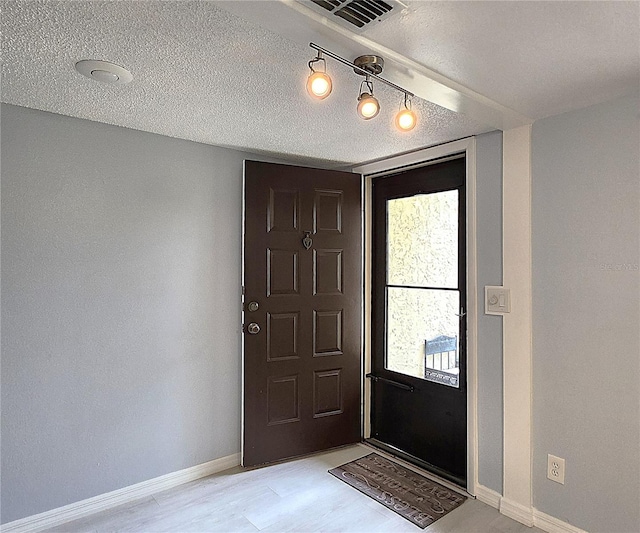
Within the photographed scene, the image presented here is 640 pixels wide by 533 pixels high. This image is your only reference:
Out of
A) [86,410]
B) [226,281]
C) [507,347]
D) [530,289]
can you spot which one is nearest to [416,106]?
[530,289]

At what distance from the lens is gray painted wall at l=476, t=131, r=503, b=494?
244cm

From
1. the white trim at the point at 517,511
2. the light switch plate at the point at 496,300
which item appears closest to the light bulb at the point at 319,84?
the light switch plate at the point at 496,300

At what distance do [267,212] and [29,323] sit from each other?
1512mm

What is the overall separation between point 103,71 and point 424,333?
242 cm

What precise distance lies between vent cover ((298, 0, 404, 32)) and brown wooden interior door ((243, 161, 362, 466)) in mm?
1693

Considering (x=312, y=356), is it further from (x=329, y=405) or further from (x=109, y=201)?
(x=109, y=201)

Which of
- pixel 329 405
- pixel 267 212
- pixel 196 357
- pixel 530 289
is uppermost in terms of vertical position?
pixel 267 212

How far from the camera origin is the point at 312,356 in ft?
10.3

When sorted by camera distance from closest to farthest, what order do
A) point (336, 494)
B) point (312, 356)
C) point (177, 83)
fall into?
point (177, 83), point (336, 494), point (312, 356)

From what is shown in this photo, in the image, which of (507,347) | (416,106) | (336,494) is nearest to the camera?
(416,106)

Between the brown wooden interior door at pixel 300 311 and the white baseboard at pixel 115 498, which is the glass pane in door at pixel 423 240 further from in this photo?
the white baseboard at pixel 115 498

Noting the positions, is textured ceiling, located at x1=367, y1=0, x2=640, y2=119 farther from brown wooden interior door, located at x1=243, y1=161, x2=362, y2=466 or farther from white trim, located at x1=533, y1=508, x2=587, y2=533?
white trim, located at x1=533, y1=508, x2=587, y2=533

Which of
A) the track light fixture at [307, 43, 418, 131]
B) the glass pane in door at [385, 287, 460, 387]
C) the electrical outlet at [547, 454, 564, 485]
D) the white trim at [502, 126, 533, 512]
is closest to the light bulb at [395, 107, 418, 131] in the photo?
the track light fixture at [307, 43, 418, 131]

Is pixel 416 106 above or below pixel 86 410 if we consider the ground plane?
above
